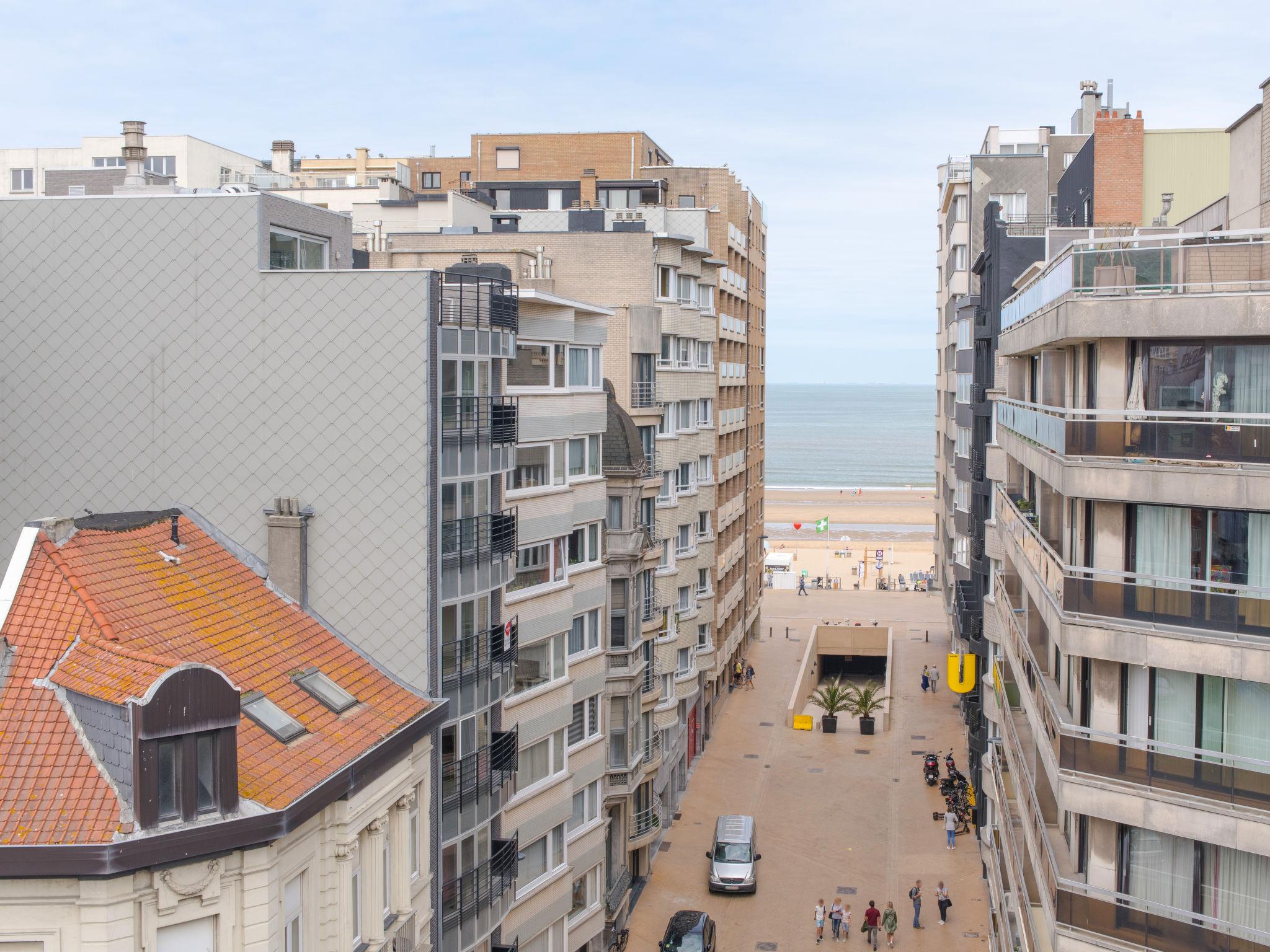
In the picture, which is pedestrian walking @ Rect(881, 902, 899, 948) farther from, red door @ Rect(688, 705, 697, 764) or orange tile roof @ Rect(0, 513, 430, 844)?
orange tile roof @ Rect(0, 513, 430, 844)

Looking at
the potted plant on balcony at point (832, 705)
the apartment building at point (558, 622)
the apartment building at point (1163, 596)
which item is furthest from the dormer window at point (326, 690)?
the potted plant on balcony at point (832, 705)

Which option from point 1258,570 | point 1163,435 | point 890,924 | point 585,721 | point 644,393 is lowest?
point 890,924

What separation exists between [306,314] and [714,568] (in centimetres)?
4188

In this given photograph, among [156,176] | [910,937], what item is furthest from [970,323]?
[156,176]

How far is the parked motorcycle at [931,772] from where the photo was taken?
5725 centimetres

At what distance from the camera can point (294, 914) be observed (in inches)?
788

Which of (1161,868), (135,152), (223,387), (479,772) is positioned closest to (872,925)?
(479,772)

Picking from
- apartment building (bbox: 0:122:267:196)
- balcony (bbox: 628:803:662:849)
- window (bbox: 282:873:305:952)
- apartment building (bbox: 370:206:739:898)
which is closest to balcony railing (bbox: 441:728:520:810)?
window (bbox: 282:873:305:952)

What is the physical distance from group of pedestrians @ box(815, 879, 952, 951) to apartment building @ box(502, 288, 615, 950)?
328 inches

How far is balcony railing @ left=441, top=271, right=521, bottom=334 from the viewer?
26.9 meters

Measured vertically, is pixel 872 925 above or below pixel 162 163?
below

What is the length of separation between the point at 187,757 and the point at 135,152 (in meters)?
17.8

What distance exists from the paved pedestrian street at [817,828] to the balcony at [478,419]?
20.4m

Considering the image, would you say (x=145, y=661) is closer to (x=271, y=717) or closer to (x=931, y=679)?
(x=271, y=717)
